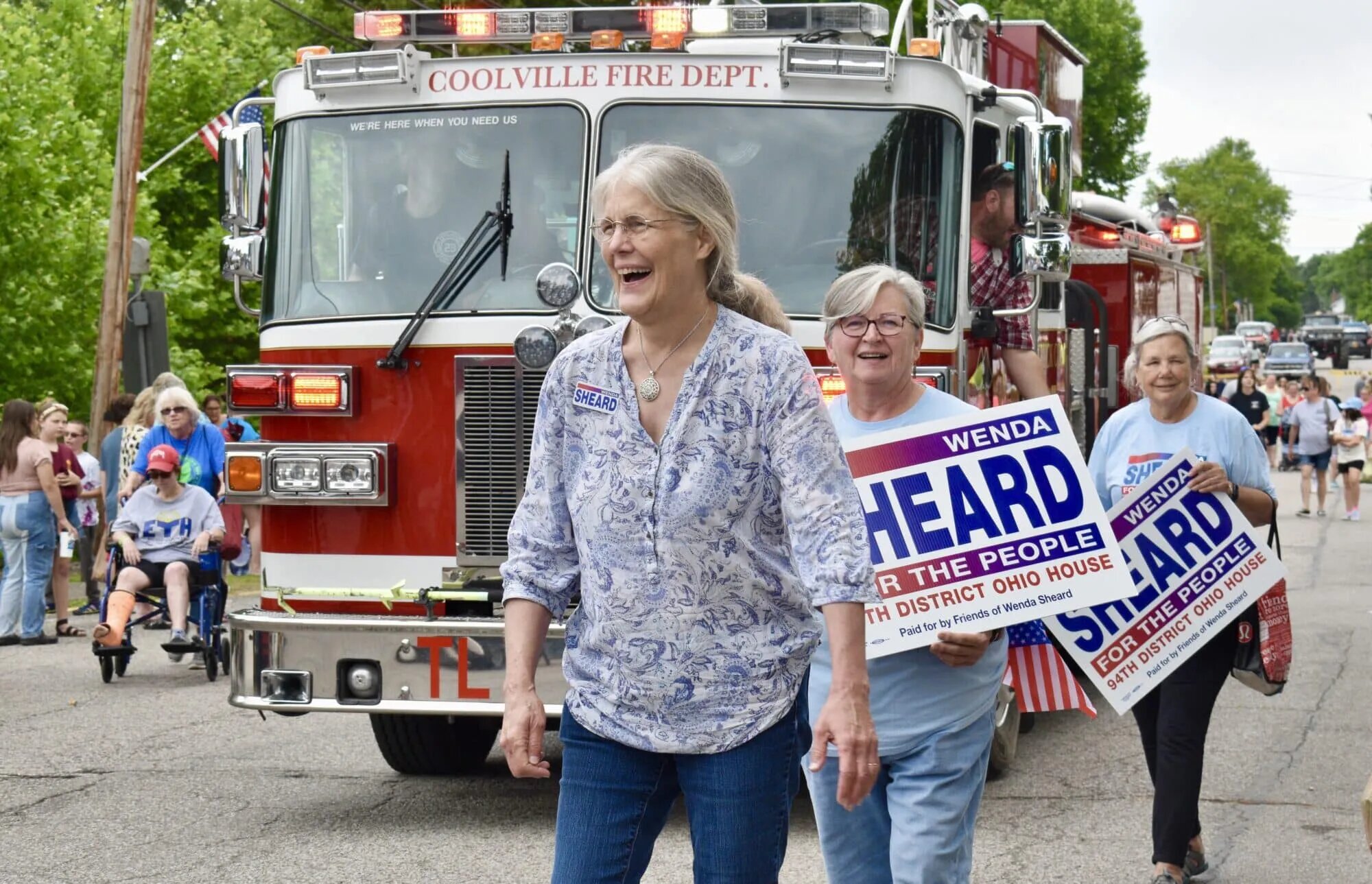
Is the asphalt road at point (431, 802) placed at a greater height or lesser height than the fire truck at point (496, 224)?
lesser

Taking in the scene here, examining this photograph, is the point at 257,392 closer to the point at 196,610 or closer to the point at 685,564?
the point at 685,564

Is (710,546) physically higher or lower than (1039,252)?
lower

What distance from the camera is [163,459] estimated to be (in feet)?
35.5

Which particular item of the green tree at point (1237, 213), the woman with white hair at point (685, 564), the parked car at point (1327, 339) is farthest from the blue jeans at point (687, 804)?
the green tree at point (1237, 213)

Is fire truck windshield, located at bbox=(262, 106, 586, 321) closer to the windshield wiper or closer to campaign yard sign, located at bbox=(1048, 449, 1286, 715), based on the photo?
the windshield wiper

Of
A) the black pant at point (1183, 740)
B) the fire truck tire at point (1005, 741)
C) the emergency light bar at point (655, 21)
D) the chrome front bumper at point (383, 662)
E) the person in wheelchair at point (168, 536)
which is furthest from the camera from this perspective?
the person in wheelchair at point (168, 536)

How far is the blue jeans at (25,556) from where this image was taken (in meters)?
12.9

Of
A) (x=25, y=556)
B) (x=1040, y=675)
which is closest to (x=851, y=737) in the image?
(x=1040, y=675)

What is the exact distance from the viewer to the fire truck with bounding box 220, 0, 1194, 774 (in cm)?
677

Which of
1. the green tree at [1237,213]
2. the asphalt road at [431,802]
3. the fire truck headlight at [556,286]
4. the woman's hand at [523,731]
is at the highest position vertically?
the green tree at [1237,213]

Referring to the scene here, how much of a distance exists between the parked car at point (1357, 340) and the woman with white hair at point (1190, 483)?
80727 mm

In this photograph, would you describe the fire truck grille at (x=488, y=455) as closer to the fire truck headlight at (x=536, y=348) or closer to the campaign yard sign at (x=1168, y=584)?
the fire truck headlight at (x=536, y=348)

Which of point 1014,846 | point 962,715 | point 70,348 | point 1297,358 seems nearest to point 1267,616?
point 1014,846

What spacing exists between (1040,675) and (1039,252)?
5.90ft
